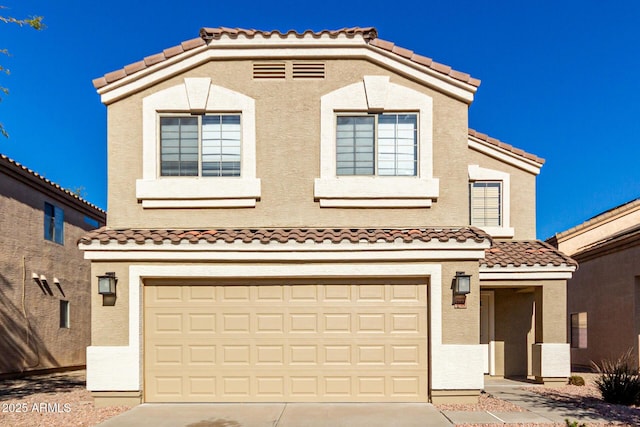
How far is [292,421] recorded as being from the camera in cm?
836

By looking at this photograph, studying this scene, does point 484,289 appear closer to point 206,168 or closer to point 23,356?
point 206,168

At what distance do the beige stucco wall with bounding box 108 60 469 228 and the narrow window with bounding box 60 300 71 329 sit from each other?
28.2ft

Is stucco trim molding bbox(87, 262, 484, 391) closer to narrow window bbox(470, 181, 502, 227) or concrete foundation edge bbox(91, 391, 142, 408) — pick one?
concrete foundation edge bbox(91, 391, 142, 408)

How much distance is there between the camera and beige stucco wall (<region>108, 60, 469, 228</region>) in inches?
404

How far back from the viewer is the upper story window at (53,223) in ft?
53.2

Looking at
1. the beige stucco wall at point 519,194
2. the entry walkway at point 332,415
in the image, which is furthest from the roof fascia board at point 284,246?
the beige stucco wall at point 519,194

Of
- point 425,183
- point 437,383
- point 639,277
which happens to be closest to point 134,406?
point 437,383

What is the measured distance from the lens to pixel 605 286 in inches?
648

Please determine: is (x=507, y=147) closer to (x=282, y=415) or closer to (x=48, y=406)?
(x=282, y=415)

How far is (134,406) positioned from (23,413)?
6.35 ft

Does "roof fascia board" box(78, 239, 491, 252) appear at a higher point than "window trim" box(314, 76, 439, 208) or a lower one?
lower

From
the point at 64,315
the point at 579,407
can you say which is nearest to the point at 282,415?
the point at 579,407

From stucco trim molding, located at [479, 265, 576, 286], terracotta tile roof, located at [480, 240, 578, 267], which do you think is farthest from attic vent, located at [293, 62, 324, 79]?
stucco trim molding, located at [479, 265, 576, 286]

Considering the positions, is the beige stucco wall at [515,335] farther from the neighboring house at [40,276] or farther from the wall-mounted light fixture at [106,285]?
the neighboring house at [40,276]
